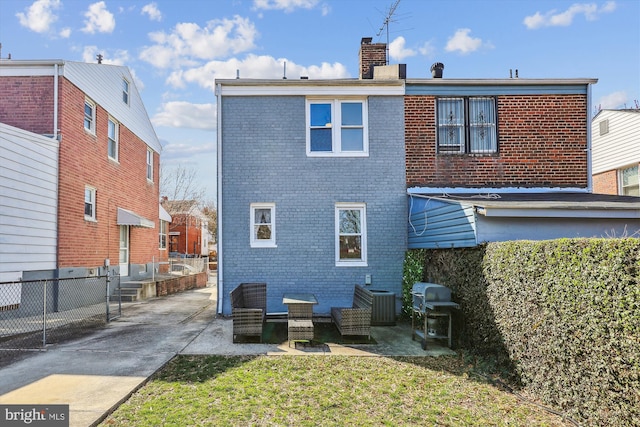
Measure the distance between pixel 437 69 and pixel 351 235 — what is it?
5833 mm

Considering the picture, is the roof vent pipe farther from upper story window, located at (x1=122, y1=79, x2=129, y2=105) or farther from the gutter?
upper story window, located at (x1=122, y1=79, x2=129, y2=105)

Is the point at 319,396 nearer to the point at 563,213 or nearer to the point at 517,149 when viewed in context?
the point at 563,213

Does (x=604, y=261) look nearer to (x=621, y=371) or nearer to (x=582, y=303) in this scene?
(x=582, y=303)

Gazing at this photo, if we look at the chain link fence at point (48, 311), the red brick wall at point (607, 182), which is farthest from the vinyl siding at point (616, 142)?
the chain link fence at point (48, 311)

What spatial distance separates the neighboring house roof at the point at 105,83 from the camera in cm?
1121

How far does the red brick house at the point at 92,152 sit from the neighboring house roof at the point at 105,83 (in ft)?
0.08

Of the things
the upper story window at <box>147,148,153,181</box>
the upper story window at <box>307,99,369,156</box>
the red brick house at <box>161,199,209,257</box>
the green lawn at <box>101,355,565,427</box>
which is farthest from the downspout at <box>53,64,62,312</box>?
the red brick house at <box>161,199,209,257</box>

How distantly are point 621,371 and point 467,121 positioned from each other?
8124 millimetres

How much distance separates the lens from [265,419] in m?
4.33

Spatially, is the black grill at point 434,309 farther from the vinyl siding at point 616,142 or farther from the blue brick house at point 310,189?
the vinyl siding at point 616,142

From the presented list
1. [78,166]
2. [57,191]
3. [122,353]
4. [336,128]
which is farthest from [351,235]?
[78,166]

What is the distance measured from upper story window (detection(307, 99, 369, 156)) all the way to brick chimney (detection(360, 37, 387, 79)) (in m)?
1.53

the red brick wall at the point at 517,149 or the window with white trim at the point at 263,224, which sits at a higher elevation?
the red brick wall at the point at 517,149

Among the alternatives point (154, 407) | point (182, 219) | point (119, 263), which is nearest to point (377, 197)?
point (154, 407)
